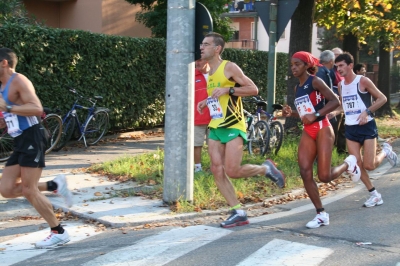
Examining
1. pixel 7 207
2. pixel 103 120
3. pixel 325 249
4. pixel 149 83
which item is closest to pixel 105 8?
pixel 149 83

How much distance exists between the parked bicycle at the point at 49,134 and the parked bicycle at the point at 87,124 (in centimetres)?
27

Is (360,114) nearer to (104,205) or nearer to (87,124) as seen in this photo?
(104,205)

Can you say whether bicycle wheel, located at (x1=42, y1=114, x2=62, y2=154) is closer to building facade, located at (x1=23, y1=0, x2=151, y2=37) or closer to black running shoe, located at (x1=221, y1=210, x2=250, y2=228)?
black running shoe, located at (x1=221, y1=210, x2=250, y2=228)

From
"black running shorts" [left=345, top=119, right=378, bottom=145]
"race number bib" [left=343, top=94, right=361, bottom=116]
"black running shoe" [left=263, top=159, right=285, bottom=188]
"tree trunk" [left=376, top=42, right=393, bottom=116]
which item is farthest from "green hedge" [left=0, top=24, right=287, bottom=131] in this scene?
"tree trunk" [left=376, top=42, right=393, bottom=116]

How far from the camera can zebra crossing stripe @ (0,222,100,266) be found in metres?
5.54

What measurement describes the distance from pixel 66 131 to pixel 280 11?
485 centimetres

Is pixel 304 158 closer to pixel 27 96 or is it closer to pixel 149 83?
pixel 27 96

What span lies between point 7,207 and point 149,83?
7460 mm

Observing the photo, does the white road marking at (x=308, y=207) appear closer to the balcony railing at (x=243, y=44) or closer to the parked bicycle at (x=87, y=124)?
the parked bicycle at (x=87, y=124)

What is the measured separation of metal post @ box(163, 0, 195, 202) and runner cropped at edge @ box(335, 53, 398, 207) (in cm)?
197

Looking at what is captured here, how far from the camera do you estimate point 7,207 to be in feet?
24.4

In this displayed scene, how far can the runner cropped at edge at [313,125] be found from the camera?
6618mm

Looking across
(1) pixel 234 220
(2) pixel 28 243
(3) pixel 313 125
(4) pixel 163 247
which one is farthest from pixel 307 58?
(2) pixel 28 243

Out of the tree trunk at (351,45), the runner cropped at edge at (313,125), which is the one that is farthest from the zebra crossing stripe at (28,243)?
the tree trunk at (351,45)
